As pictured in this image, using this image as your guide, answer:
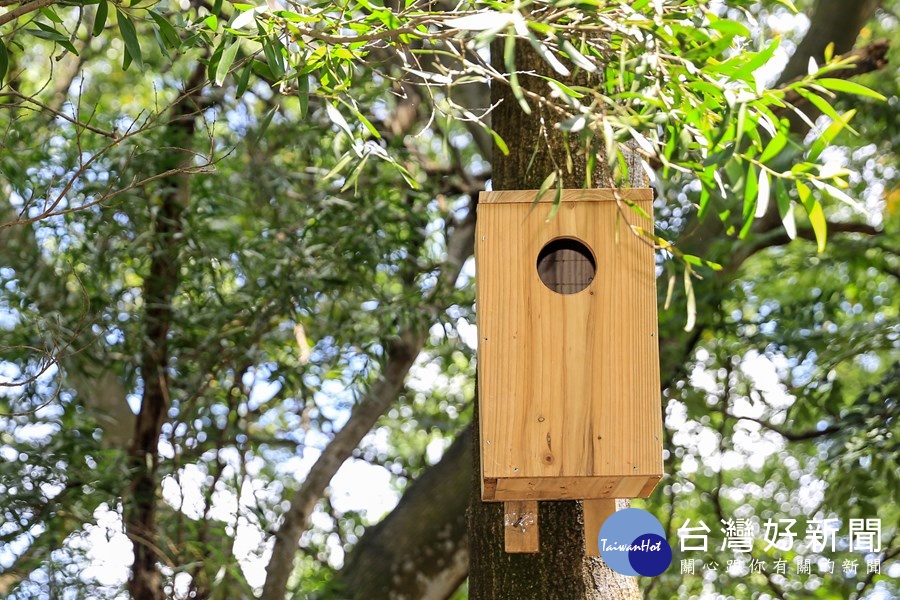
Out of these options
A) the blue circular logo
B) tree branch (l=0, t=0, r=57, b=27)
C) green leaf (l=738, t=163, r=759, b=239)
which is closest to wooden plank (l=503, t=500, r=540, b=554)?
the blue circular logo

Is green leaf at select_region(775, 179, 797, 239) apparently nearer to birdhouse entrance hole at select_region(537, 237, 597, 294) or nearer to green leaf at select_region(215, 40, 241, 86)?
birdhouse entrance hole at select_region(537, 237, 597, 294)

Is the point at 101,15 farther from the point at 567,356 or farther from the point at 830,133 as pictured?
the point at 830,133

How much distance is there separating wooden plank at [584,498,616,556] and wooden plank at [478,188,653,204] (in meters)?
0.58

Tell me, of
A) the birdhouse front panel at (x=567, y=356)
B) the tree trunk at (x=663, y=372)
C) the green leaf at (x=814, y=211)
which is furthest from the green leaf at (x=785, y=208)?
the tree trunk at (x=663, y=372)

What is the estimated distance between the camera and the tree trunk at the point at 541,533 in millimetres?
1972

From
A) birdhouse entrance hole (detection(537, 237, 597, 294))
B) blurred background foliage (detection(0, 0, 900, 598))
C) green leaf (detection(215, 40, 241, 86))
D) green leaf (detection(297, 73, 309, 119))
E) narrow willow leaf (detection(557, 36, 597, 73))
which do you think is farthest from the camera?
blurred background foliage (detection(0, 0, 900, 598))

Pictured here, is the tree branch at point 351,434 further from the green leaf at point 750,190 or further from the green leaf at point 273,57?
the green leaf at point 750,190

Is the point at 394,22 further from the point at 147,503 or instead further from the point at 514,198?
the point at 147,503

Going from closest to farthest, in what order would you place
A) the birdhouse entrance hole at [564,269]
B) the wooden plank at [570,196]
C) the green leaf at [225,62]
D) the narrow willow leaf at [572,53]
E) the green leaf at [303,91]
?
the narrow willow leaf at [572,53] < the green leaf at [225,62] < the green leaf at [303,91] < the wooden plank at [570,196] < the birdhouse entrance hole at [564,269]

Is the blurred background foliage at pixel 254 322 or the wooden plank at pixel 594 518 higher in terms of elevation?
the blurred background foliage at pixel 254 322

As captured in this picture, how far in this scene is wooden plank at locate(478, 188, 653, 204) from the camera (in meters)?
1.87

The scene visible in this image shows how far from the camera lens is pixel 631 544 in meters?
1.95

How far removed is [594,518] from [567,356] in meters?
0.33

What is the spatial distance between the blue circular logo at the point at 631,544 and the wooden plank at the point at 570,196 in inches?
23.9
